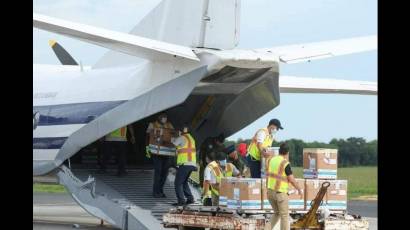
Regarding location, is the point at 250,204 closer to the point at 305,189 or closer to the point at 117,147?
the point at 305,189

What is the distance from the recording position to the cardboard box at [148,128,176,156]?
15.5m

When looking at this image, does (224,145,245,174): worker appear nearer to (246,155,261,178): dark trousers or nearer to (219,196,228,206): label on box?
(246,155,261,178): dark trousers

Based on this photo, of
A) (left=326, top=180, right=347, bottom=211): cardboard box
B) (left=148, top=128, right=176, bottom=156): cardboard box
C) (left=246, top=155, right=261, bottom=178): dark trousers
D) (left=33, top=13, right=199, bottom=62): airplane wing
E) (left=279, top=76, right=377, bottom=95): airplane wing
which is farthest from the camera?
(left=279, top=76, right=377, bottom=95): airplane wing

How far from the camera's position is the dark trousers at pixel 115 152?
55.2ft

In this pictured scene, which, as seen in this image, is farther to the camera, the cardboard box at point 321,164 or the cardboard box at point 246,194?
the cardboard box at point 321,164

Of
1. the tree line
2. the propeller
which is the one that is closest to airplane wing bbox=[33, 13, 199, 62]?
the propeller

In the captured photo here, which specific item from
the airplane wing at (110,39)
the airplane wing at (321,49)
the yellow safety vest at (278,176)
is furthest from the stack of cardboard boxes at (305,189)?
the airplane wing at (110,39)

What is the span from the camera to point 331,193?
13422mm

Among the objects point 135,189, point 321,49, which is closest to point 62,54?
point 135,189

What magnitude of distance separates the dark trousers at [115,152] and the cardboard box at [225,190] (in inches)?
152

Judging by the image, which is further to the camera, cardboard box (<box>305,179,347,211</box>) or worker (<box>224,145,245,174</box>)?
worker (<box>224,145,245,174</box>)

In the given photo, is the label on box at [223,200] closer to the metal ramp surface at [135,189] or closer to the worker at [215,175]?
the worker at [215,175]

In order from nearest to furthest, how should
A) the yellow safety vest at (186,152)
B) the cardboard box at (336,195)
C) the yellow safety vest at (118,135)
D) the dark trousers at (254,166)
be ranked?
the cardboard box at (336,195)
the dark trousers at (254,166)
the yellow safety vest at (186,152)
the yellow safety vest at (118,135)
